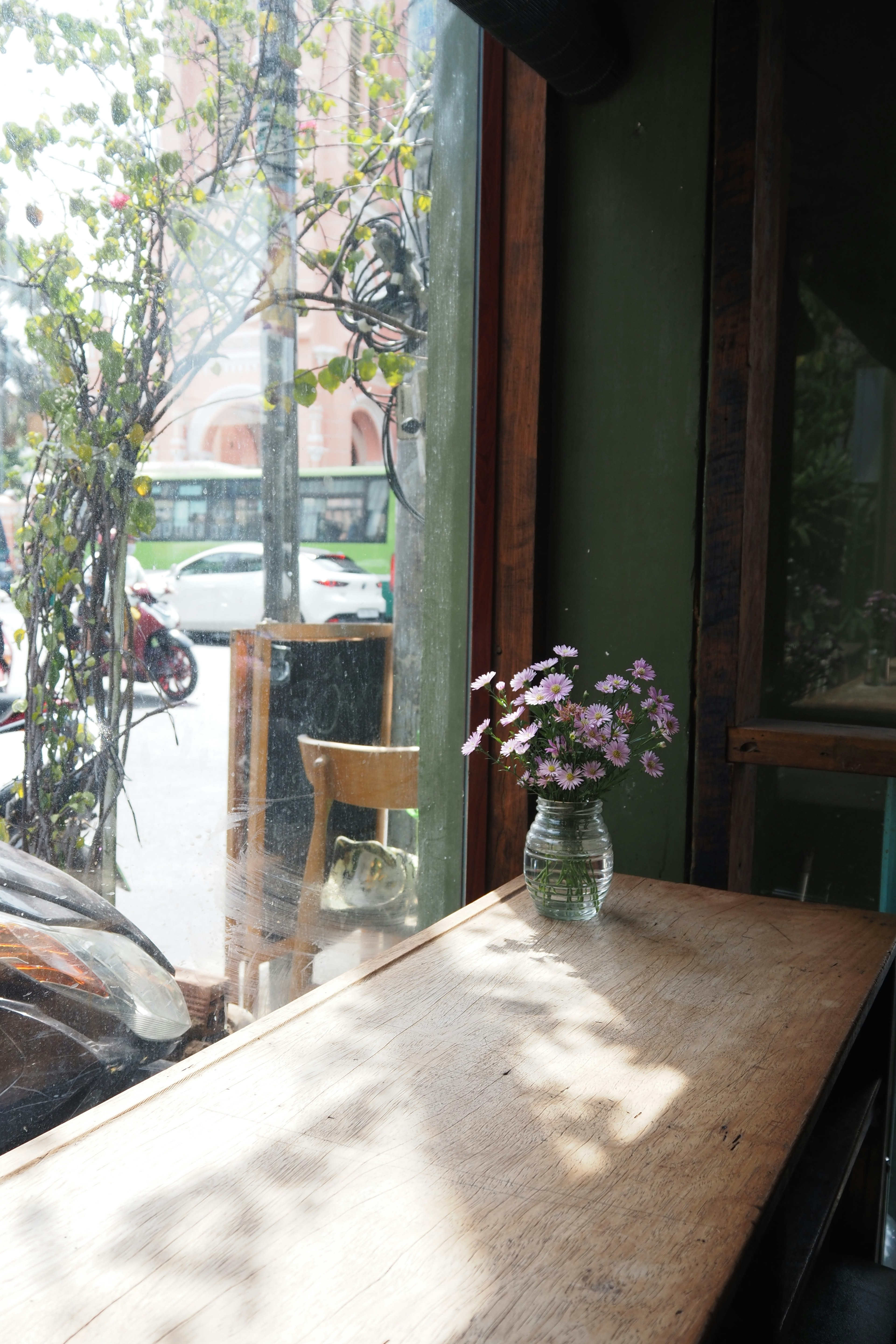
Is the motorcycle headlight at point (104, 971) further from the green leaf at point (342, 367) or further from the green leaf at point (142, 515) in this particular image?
the green leaf at point (342, 367)

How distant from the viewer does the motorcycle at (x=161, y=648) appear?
53.1 inches

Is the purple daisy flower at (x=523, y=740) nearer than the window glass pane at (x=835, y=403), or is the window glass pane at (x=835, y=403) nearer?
the purple daisy flower at (x=523, y=740)

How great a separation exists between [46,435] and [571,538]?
0.98 meters

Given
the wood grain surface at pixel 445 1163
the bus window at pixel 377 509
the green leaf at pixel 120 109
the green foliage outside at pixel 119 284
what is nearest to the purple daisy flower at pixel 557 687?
the wood grain surface at pixel 445 1163

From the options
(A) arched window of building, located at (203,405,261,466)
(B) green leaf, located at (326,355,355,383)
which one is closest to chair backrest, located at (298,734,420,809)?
(A) arched window of building, located at (203,405,261,466)

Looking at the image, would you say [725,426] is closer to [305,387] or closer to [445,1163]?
[305,387]

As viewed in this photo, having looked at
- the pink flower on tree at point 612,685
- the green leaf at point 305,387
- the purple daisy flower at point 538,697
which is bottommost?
the purple daisy flower at point 538,697

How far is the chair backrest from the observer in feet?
5.66

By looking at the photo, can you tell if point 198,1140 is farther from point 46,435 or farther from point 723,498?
point 723,498

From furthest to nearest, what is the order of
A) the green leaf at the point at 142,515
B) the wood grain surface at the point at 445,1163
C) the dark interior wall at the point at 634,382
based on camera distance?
the dark interior wall at the point at 634,382 → the green leaf at the point at 142,515 → the wood grain surface at the point at 445,1163

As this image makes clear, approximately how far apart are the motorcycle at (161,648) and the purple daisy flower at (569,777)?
52cm

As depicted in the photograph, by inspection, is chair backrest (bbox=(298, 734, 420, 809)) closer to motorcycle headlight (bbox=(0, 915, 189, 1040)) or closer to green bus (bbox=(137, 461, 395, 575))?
green bus (bbox=(137, 461, 395, 575))

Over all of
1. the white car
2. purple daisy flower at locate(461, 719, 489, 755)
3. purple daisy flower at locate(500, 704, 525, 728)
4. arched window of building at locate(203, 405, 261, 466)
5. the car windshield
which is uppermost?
arched window of building at locate(203, 405, 261, 466)

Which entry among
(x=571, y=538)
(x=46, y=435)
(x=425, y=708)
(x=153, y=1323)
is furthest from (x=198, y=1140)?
(x=571, y=538)
